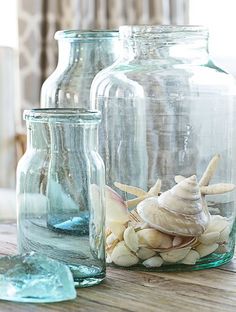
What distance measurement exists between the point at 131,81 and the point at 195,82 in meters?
0.09

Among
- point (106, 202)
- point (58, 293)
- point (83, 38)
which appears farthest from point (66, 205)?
point (83, 38)

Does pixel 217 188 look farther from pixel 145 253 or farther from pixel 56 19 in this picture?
Result: pixel 56 19

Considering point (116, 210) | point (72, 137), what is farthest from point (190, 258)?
point (72, 137)

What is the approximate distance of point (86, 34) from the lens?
55.3 inches

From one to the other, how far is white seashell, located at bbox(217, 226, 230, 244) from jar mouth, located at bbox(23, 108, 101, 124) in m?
0.26

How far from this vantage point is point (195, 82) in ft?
3.80

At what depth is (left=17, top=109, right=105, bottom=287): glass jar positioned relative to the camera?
1.04 metres

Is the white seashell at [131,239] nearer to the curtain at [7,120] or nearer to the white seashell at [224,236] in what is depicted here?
the white seashell at [224,236]

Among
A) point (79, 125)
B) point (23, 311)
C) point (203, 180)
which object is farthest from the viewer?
point (203, 180)

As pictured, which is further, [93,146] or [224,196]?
[224,196]

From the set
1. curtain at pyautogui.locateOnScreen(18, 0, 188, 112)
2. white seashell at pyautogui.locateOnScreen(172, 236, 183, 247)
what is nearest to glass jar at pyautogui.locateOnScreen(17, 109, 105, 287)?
white seashell at pyautogui.locateOnScreen(172, 236, 183, 247)

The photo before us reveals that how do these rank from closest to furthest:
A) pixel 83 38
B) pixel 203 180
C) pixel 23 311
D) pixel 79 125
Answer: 1. pixel 23 311
2. pixel 79 125
3. pixel 203 180
4. pixel 83 38

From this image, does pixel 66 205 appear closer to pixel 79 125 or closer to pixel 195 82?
pixel 79 125

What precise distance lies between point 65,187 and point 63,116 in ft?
0.32
